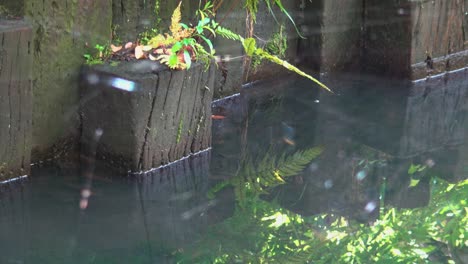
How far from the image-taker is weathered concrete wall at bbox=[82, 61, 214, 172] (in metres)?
4.21

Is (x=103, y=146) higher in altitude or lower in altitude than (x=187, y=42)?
lower

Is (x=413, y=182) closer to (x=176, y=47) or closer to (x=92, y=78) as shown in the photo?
(x=176, y=47)

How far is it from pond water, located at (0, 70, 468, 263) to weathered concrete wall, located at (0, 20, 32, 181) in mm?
116

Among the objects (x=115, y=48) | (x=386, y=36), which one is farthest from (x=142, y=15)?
(x=386, y=36)

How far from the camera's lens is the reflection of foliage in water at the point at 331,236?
357cm

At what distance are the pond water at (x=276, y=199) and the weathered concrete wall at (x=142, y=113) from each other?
0.34ft

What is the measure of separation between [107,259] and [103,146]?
3.37ft

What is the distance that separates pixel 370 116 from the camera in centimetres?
534

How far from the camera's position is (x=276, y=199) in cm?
412

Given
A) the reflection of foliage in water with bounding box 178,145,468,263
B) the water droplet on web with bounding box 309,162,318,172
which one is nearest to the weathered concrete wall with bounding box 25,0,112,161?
the reflection of foliage in water with bounding box 178,145,468,263

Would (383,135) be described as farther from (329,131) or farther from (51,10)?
(51,10)

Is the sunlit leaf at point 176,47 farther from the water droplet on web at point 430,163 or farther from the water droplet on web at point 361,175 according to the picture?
the water droplet on web at point 430,163

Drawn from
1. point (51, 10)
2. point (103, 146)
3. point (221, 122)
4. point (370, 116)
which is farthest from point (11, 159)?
point (370, 116)

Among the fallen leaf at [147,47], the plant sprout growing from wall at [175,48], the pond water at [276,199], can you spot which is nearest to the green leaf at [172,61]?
the plant sprout growing from wall at [175,48]
